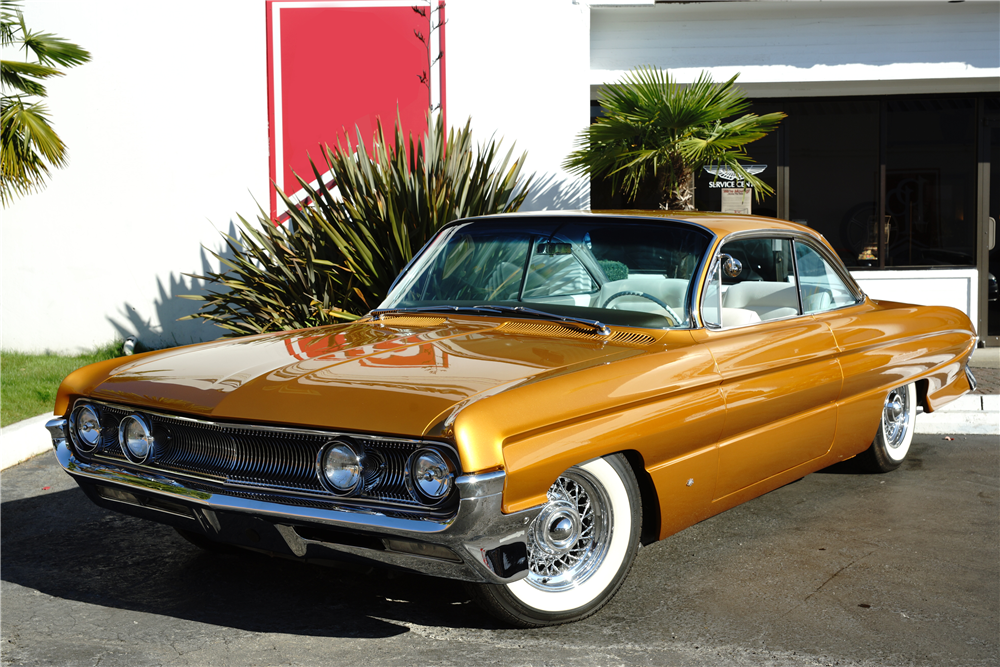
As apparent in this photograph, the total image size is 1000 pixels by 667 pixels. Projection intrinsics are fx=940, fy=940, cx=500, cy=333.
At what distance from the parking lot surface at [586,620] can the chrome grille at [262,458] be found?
21.9 inches

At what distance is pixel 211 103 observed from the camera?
9.86m

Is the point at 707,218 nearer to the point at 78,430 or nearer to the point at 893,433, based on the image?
the point at 893,433

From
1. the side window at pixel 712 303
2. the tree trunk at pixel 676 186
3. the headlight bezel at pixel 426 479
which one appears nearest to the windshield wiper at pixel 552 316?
the side window at pixel 712 303

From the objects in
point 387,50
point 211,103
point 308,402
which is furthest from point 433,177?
point 308,402

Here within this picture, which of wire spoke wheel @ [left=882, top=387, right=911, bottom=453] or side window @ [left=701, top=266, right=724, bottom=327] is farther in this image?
wire spoke wheel @ [left=882, top=387, right=911, bottom=453]

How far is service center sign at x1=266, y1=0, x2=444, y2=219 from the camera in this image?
977 centimetres

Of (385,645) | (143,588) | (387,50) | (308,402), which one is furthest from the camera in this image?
(387,50)

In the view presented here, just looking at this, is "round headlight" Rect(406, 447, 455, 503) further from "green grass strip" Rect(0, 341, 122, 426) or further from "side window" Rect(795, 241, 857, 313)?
"green grass strip" Rect(0, 341, 122, 426)

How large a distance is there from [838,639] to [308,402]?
1931 millimetres

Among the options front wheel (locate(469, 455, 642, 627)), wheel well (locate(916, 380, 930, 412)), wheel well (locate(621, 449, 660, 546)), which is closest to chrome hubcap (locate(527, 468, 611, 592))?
front wheel (locate(469, 455, 642, 627))

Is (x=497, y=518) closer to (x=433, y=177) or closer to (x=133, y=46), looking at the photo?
(x=433, y=177)

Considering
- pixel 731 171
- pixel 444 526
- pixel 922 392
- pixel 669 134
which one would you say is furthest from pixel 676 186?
pixel 444 526

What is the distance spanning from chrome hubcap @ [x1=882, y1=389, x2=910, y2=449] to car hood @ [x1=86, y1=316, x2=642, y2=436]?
251 cm

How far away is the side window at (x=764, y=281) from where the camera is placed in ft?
14.3
